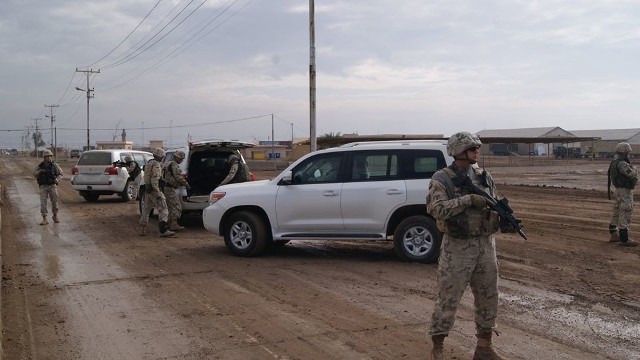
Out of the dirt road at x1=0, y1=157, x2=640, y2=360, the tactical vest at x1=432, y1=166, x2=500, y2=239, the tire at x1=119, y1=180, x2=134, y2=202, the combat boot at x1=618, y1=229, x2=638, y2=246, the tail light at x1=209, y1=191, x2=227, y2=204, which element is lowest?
the dirt road at x1=0, y1=157, x2=640, y2=360

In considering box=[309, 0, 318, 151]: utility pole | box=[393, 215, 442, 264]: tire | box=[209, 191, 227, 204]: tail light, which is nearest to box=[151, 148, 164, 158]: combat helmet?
box=[209, 191, 227, 204]: tail light

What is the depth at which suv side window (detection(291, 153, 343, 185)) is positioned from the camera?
9.44m

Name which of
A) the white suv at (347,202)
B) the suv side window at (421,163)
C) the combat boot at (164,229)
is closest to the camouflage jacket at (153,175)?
the combat boot at (164,229)

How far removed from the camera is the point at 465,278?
469 cm

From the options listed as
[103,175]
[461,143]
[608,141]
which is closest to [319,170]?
[461,143]

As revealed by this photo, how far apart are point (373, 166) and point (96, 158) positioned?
43.9ft

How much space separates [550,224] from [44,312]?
1074 cm

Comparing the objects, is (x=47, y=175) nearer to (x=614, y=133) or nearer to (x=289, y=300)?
(x=289, y=300)

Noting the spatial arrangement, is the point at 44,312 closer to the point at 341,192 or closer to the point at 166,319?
the point at 166,319

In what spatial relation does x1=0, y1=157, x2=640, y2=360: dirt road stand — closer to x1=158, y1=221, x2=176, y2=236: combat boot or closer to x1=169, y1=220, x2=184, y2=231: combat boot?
x1=158, y1=221, x2=176, y2=236: combat boot

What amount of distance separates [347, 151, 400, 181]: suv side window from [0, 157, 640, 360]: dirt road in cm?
132

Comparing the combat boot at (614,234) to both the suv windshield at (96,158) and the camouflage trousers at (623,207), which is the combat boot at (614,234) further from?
the suv windshield at (96,158)

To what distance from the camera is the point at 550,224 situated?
13.6m

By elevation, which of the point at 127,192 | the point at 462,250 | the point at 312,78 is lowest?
the point at 127,192
